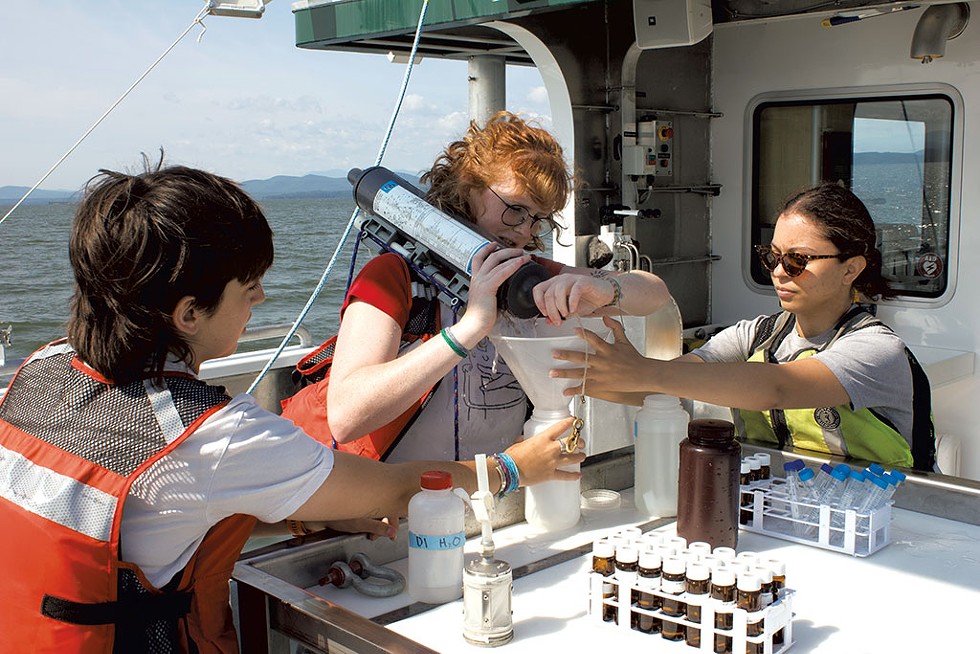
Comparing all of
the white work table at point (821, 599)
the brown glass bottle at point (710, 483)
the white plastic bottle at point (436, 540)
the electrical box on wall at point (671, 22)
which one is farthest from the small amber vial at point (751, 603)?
the electrical box on wall at point (671, 22)

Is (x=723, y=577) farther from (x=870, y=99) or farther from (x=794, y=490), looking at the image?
(x=870, y=99)

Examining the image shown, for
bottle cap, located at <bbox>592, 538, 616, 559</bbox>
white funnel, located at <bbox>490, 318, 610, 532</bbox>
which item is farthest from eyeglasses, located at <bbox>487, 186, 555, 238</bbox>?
bottle cap, located at <bbox>592, 538, 616, 559</bbox>

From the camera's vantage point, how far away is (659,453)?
195 centimetres

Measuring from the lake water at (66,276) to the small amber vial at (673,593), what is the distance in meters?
0.82

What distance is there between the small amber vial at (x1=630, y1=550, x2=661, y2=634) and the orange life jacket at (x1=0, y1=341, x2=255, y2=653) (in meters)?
0.65

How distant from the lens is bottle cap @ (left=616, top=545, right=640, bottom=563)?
4.70ft

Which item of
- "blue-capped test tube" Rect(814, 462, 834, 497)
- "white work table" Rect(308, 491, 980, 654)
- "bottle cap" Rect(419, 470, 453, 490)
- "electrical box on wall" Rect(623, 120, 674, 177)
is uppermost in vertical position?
"electrical box on wall" Rect(623, 120, 674, 177)

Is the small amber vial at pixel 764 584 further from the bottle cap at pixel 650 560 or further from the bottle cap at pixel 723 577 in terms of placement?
the bottle cap at pixel 650 560

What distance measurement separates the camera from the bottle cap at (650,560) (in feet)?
4.60

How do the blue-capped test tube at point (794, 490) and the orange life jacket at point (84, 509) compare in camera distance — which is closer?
the orange life jacket at point (84, 509)

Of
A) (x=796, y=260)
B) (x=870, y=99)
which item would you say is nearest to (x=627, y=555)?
(x=796, y=260)

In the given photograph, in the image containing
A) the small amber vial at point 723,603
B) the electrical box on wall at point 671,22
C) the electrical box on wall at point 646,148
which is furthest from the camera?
the electrical box on wall at point 646,148

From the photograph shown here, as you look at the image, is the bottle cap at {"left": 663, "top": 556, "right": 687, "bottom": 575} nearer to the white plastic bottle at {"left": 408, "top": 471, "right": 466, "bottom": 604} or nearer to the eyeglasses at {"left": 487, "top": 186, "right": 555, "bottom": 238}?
the white plastic bottle at {"left": 408, "top": 471, "right": 466, "bottom": 604}

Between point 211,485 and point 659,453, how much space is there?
99 centimetres
